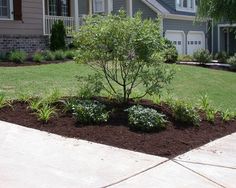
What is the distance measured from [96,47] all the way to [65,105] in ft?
4.31

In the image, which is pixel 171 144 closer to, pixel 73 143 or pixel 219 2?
pixel 73 143

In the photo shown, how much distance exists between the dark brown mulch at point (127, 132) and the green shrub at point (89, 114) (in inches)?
5.5

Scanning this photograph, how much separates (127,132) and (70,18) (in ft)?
54.8

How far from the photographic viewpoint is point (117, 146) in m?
7.16

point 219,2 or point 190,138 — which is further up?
point 219,2

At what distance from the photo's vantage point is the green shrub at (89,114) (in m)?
8.31

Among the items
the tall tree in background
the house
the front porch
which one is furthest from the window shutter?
the tall tree in background

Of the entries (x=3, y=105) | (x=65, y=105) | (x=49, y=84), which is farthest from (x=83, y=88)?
(x=49, y=84)

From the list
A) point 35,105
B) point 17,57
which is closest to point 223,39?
point 17,57

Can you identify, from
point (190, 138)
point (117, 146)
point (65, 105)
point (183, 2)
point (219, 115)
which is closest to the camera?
point (117, 146)

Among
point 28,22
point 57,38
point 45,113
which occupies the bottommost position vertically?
point 45,113

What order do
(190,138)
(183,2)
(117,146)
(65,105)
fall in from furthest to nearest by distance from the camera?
(183,2) < (65,105) < (190,138) < (117,146)

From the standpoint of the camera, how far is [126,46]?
355 inches

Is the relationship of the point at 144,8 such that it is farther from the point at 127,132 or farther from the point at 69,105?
the point at 127,132
